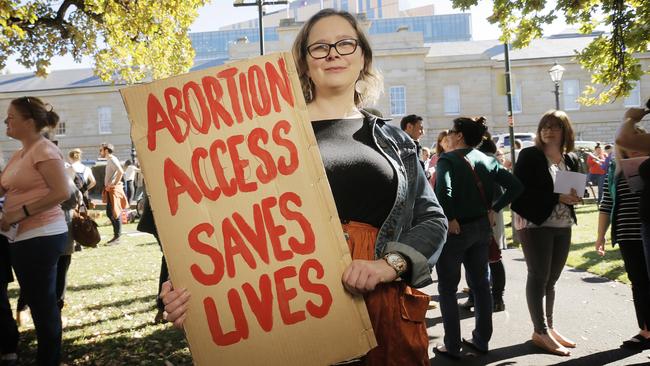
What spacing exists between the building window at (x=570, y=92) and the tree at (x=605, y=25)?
36265 mm

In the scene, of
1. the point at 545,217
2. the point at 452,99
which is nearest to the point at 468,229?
the point at 545,217

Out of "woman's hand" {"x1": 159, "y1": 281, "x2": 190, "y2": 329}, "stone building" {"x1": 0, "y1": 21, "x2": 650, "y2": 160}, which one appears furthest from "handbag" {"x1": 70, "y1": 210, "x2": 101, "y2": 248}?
"stone building" {"x1": 0, "y1": 21, "x2": 650, "y2": 160}

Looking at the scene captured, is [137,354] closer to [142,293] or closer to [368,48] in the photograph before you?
[142,293]

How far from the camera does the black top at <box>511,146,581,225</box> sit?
4.40 metres

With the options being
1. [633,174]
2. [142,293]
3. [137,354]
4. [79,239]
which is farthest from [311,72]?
[142,293]

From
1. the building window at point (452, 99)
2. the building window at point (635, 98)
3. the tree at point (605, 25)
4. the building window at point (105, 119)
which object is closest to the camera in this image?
the tree at point (605, 25)

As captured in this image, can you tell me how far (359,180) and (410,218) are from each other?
Result: 0.72 feet

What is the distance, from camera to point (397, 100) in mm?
40594

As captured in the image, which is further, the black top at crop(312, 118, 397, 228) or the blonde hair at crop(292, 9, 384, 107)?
the blonde hair at crop(292, 9, 384, 107)

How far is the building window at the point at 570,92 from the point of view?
41.3 meters

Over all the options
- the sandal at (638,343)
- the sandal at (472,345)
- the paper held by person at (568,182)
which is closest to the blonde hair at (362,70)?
the paper held by person at (568,182)

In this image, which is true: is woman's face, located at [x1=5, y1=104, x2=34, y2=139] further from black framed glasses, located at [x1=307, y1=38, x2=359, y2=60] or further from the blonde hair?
black framed glasses, located at [x1=307, y1=38, x2=359, y2=60]

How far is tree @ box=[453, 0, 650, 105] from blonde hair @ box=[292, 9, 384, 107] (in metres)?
6.15

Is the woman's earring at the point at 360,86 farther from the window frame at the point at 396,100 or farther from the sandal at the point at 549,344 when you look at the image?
the window frame at the point at 396,100
